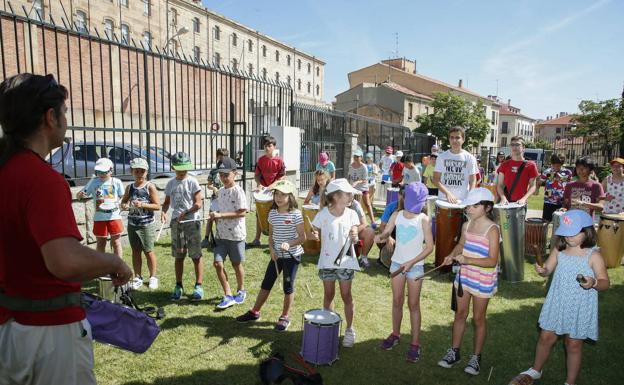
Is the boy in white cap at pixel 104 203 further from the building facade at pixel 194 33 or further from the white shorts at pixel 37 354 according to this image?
the building facade at pixel 194 33

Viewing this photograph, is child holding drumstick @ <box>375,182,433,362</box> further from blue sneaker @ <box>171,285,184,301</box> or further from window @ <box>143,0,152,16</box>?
window @ <box>143,0,152,16</box>

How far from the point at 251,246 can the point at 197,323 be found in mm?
3420

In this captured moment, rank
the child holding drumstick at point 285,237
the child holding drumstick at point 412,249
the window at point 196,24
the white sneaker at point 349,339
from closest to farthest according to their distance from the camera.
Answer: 1. the child holding drumstick at point 412,249
2. the white sneaker at point 349,339
3. the child holding drumstick at point 285,237
4. the window at point 196,24

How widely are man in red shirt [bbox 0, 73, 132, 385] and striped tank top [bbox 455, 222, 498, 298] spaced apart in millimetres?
3129

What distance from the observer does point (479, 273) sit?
153 inches

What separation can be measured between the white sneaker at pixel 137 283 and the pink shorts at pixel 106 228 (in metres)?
0.71

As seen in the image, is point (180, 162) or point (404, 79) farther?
point (404, 79)

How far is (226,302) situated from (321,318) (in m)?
1.71

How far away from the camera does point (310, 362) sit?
157 inches

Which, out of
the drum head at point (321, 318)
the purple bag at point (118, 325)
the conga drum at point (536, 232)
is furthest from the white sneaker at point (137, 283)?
the conga drum at point (536, 232)

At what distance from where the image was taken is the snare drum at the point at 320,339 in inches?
154

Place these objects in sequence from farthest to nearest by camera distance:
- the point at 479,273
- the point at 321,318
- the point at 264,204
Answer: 1. the point at 264,204
2. the point at 321,318
3. the point at 479,273

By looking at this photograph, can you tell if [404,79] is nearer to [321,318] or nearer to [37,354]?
[321,318]

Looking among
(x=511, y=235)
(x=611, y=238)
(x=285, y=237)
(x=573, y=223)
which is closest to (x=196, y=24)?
(x=511, y=235)
